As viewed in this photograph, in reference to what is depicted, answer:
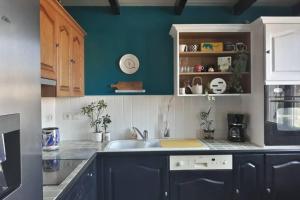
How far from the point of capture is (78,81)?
9.74 ft

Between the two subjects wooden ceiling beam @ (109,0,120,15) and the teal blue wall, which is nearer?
wooden ceiling beam @ (109,0,120,15)

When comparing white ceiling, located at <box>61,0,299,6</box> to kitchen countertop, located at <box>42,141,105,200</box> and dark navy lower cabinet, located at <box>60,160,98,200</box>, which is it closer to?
kitchen countertop, located at <box>42,141,105,200</box>

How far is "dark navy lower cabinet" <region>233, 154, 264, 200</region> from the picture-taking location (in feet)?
8.79

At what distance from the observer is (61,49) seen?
2.33m

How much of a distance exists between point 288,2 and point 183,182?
2332mm

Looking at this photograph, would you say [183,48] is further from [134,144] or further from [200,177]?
[200,177]

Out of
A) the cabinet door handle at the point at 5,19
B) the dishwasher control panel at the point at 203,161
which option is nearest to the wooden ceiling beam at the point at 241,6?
the dishwasher control panel at the point at 203,161

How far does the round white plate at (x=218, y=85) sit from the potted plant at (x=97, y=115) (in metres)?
1.22

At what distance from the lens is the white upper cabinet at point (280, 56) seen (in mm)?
2693

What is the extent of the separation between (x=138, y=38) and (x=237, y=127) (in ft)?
4.95

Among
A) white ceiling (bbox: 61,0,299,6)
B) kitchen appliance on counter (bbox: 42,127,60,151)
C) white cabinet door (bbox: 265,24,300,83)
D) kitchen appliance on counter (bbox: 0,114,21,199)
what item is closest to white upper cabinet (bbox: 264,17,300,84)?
white cabinet door (bbox: 265,24,300,83)

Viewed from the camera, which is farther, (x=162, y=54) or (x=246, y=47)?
(x=162, y=54)

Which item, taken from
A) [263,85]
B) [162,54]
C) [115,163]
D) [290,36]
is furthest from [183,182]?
[290,36]

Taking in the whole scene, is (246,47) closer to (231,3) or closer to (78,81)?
(231,3)
